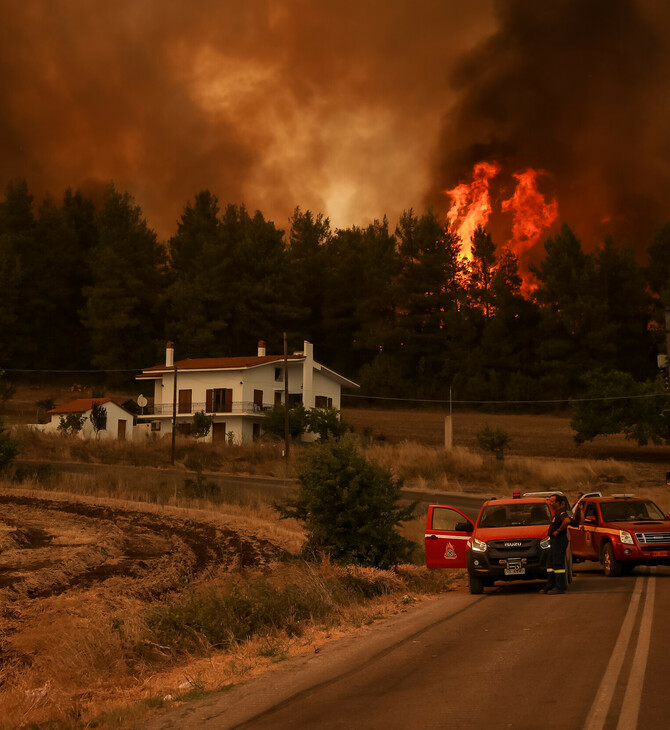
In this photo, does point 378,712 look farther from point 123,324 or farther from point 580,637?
point 123,324

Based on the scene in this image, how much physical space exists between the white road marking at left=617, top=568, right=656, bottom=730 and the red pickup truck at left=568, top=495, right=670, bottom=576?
195 inches

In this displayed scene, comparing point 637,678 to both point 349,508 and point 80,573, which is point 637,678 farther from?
point 80,573

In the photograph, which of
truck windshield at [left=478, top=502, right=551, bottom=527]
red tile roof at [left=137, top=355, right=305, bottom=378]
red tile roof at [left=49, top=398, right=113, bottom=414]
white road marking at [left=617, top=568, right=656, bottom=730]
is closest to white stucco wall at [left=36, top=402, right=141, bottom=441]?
red tile roof at [left=49, top=398, right=113, bottom=414]

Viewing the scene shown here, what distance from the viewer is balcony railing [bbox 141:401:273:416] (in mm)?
72562

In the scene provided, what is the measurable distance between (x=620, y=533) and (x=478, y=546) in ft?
12.8

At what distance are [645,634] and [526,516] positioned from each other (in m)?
6.70

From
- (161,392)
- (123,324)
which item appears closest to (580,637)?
(161,392)

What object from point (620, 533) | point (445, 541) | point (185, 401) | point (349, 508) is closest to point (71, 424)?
point (185, 401)

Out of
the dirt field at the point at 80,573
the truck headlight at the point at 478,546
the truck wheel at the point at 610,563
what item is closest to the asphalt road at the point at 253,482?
the dirt field at the point at 80,573

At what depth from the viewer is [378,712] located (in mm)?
7762

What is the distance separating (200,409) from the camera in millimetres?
74188

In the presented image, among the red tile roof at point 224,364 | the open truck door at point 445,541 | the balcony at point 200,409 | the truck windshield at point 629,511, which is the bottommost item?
the open truck door at point 445,541

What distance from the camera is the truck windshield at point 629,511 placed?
65.9ft

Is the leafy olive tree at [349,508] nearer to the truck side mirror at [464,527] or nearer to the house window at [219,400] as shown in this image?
the truck side mirror at [464,527]
